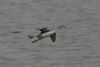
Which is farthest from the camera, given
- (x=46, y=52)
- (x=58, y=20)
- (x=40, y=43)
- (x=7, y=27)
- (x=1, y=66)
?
(x=58, y=20)

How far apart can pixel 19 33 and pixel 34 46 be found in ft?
6.53

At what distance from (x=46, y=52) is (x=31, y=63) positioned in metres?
1.64

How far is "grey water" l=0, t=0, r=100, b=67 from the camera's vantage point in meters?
18.2

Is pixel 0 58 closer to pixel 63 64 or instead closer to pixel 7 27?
Result: pixel 63 64

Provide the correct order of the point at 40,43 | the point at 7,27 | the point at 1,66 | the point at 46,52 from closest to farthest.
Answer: the point at 1,66 → the point at 46,52 → the point at 40,43 → the point at 7,27

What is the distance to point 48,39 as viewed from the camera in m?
21.0

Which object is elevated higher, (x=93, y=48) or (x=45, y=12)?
(x=45, y=12)

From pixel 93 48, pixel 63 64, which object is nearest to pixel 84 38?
pixel 93 48

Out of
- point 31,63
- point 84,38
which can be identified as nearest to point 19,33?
point 84,38

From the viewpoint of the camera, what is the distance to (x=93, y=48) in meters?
19.6

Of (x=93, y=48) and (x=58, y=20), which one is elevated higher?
(x=58, y=20)

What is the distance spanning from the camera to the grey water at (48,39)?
59.6 ft

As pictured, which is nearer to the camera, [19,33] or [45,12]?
[19,33]

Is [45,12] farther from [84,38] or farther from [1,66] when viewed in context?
[1,66]
